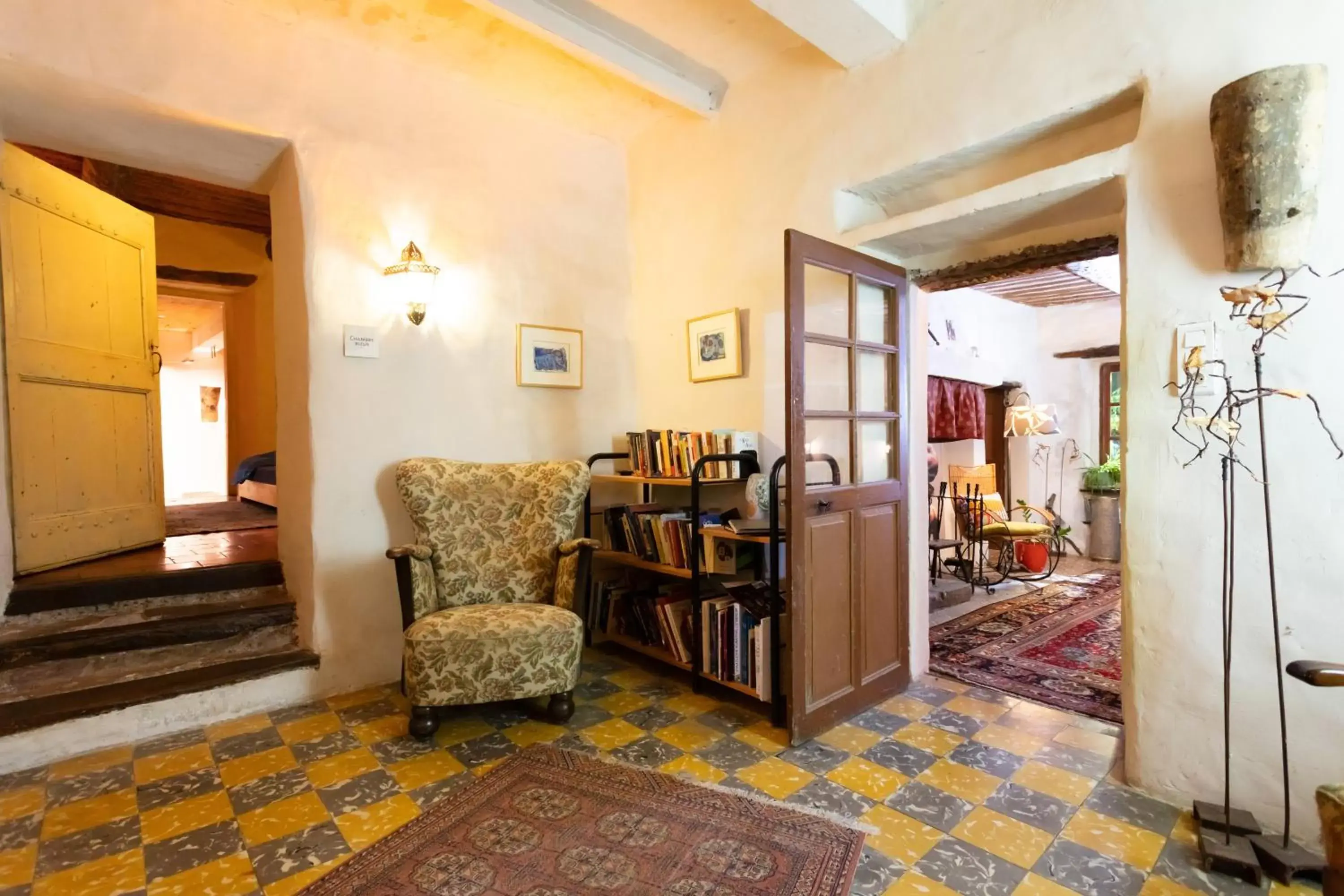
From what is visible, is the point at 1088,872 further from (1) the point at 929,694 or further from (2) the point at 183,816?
(2) the point at 183,816

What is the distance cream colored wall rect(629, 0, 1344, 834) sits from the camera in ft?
5.70

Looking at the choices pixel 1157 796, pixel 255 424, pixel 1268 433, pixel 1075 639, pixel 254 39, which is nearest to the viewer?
pixel 1268 433

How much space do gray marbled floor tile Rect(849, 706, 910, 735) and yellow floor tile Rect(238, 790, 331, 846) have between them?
6.20 ft

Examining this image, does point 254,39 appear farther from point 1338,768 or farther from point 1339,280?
point 1338,768

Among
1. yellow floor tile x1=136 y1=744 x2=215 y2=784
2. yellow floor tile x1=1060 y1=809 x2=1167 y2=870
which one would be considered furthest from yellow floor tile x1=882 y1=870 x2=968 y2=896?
yellow floor tile x1=136 y1=744 x2=215 y2=784

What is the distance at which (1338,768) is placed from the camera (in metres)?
1.70

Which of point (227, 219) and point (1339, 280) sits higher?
point (227, 219)

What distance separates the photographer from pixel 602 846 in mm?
1772

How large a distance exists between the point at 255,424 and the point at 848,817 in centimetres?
673

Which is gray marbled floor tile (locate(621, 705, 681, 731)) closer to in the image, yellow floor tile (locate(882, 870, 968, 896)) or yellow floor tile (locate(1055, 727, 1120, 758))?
yellow floor tile (locate(882, 870, 968, 896))

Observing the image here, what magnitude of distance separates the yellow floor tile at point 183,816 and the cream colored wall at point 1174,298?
2884mm

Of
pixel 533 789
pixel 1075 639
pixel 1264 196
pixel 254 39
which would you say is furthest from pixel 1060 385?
pixel 254 39

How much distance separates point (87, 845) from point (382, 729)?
88 cm

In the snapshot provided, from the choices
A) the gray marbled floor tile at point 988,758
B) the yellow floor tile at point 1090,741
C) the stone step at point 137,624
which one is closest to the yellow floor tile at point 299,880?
→ the stone step at point 137,624
